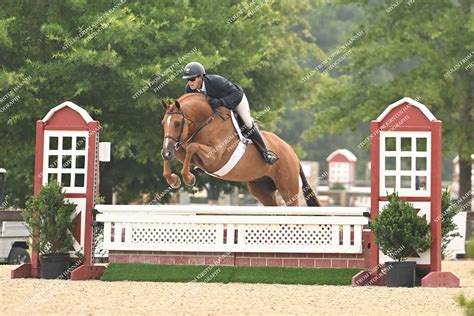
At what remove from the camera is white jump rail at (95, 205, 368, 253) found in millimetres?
12414

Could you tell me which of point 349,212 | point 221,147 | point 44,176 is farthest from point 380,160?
point 44,176

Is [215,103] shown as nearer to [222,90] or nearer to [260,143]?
[222,90]

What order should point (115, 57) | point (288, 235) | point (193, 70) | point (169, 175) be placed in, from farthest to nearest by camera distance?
point (115, 57) → point (193, 70) → point (288, 235) → point (169, 175)

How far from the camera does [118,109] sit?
22.7 m

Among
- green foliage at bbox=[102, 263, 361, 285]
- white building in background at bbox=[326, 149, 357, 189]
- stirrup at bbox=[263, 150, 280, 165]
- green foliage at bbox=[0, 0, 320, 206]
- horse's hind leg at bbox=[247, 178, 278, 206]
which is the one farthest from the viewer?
white building in background at bbox=[326, 149, 357, 189]

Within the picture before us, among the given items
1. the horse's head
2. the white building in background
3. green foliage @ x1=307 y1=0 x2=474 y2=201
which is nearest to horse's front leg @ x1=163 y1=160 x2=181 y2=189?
the horse's head

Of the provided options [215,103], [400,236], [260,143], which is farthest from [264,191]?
[400,236]

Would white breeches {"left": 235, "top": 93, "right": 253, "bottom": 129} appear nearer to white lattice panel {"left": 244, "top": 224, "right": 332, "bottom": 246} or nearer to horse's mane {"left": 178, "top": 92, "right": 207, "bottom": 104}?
horse's mane {"left": 178, "top": 92, "right": 207, "bottom": 104}

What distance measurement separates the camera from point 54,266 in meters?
12.7

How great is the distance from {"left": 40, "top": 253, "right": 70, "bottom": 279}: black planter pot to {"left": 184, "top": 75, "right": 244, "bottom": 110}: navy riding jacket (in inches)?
95.7

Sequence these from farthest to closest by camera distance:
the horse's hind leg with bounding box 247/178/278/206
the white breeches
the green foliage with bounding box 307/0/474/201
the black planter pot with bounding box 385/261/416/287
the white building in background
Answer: the white building in background < the green foliage with bounding box 307/0/474/201 < the horse's hind leg with bounding box 247/178/278/206 < the white breeches < the black planter pot with bounding box 385/261/416/287

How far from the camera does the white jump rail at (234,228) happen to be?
12.4 metres

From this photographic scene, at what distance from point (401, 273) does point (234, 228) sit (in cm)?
190

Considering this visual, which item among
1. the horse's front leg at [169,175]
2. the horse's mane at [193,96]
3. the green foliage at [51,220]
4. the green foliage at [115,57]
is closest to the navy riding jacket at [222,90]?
the horse's mane at [193,96]
